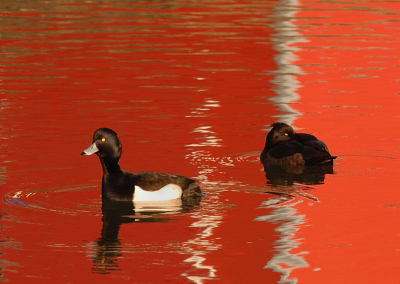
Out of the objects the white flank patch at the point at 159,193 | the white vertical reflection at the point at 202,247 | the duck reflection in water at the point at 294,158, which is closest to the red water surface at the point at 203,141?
the white vertical reflection at the point at 202,247

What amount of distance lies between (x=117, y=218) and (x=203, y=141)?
13.6 feet

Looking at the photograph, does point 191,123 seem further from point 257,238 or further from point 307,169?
point 257,238

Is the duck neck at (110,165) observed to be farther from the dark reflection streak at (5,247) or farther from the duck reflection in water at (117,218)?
the dark reflection streak at (5,247)

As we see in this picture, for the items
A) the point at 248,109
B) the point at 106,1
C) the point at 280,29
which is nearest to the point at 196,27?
the point at 280,29

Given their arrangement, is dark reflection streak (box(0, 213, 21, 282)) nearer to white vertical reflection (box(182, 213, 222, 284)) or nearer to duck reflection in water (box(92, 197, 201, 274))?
duck reflection in water (box(92, 197, 201, 274))

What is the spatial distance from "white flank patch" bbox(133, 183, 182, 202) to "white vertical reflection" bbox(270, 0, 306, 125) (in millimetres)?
5605

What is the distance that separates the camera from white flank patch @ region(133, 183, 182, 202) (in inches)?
423

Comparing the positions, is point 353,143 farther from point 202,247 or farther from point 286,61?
point 286,61

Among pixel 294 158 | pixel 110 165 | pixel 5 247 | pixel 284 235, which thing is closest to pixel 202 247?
pixel 284 235

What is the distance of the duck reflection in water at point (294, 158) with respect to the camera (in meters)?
12.5

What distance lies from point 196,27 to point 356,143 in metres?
15.7

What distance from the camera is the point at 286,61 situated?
2272 cm

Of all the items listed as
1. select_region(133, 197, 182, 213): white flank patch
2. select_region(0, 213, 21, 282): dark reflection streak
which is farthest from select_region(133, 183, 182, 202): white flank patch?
select_region(0, 213, 21, 282): dark reflection streak

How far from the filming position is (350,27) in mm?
29312
